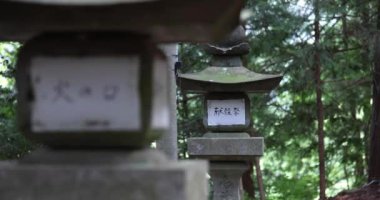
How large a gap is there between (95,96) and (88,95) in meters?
0.03

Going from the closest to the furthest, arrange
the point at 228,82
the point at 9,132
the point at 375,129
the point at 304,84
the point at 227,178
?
the point at 228,82, the point at 9,132, the point at 227,178, the point at 375,129, the point at 304,84

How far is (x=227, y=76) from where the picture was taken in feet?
22.2

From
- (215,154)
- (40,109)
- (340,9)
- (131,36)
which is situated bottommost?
(215,154)

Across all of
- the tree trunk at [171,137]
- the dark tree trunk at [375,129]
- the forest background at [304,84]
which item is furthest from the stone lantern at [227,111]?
the dark tree trunk at [375,129]

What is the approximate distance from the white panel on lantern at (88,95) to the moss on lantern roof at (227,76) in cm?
425

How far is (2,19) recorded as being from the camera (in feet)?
7.84

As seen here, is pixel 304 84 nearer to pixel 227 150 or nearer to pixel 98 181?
pixel 227 150

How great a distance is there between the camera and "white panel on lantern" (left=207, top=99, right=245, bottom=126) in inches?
267

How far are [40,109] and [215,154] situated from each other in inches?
171

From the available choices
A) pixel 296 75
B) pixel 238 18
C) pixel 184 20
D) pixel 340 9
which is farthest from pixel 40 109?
pixel 296 75

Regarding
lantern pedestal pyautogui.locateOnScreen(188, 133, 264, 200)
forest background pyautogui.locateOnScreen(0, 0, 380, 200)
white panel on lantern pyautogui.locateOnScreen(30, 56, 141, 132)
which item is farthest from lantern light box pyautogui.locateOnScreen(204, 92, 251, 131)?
white panel on lantern pyautogui.locateOnScreen(30, 56, 141, 132)

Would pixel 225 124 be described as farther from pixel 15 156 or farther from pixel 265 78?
pixel 15 156

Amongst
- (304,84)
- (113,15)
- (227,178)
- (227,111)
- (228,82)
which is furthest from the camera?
(304,84)

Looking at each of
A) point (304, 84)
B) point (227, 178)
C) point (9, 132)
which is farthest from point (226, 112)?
point (304, 84)
